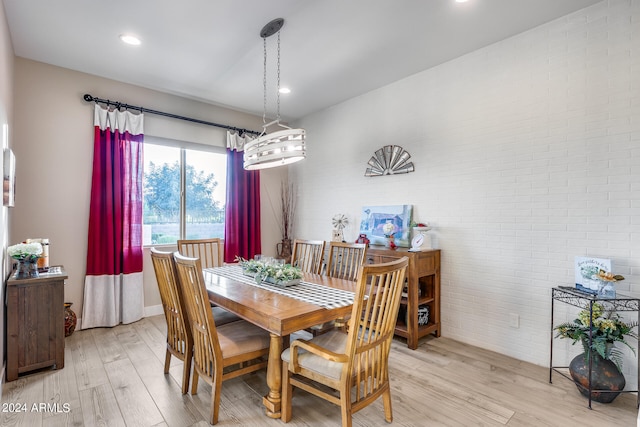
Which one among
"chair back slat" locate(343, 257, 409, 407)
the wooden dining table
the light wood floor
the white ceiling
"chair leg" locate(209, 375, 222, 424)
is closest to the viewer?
"chair back slat" locate(343, 257, 409, 407)

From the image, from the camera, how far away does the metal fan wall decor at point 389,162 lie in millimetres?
3754

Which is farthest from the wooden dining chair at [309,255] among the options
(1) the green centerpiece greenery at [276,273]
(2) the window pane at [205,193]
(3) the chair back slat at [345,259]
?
(2) the window pane at [205,193]

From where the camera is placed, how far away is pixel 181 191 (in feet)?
14.2

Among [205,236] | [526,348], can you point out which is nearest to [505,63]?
[526,348]

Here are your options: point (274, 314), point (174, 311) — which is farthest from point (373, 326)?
point (174, 311)

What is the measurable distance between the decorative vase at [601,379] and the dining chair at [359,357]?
1.45m

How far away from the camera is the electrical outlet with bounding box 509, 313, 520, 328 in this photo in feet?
9.39

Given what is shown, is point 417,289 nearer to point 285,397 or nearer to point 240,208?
point 285,397

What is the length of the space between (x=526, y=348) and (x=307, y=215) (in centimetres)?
335

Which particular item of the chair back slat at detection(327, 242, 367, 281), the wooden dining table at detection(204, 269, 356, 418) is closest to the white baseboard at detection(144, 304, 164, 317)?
the wooden dining table at detection(204, 269, 356, 418)

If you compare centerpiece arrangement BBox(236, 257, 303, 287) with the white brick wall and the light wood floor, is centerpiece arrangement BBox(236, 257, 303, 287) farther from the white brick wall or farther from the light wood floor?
the white brick wall

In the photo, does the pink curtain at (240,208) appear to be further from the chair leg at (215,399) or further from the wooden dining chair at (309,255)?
the chair leg at (215,399)

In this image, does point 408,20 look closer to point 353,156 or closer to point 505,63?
point 505,63

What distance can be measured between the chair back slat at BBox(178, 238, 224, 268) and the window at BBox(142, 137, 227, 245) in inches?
32.0
